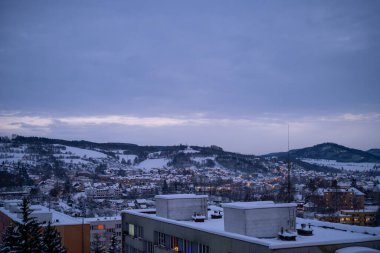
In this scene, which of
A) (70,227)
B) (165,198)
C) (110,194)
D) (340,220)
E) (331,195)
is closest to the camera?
(165,198)

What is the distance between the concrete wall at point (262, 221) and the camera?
15.9 m

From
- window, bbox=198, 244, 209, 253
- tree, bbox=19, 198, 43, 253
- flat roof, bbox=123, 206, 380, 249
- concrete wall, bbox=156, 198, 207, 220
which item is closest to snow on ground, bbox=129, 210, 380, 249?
flat roof, bbox=123, 206, 380, 249

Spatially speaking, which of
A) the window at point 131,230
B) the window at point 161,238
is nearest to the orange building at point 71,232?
the window at point 131,230

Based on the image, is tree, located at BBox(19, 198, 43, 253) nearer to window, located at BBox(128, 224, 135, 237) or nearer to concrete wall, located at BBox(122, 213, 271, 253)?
concrete wall, located at BBox(122, 213, 271, 253)

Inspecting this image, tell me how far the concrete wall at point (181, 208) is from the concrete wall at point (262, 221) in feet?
18.7

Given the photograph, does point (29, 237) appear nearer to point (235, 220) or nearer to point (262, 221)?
point (235, 220)

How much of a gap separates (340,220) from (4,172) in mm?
149136

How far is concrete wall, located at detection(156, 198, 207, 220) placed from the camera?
2175 cm

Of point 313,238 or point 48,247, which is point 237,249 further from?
point 48,247

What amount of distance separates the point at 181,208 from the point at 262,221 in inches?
262

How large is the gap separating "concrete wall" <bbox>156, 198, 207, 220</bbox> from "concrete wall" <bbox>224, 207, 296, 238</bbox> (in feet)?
18.7

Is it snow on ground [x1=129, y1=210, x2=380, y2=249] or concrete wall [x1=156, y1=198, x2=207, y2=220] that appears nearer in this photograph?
snow on ground [x1=129, y1=210, x2=380, y2=249]

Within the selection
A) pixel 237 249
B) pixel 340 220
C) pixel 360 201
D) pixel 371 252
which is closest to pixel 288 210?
pixel 237 249

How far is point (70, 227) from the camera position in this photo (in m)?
38.4
